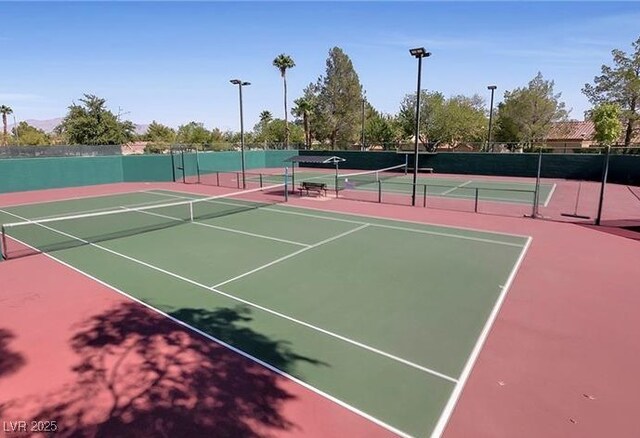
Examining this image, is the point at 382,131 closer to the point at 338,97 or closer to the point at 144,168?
the point at 338,97

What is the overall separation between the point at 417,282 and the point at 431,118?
50429mm

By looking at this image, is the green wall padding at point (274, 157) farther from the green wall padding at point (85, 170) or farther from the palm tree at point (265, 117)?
the palm tree at point (265, 117)

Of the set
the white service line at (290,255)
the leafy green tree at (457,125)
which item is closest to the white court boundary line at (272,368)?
the white service line at (290,255)

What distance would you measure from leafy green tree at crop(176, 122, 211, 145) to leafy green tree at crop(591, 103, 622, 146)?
62.5 metres

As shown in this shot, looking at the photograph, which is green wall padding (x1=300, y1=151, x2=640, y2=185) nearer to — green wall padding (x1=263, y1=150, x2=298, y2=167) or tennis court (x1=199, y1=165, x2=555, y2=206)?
tennis court (x1=199, y1=165, x2=555, y2=206)

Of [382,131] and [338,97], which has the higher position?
[338,97]

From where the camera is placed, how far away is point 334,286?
9.52m

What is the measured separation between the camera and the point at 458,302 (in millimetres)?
8625

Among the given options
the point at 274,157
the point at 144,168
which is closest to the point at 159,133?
the point at 274,157

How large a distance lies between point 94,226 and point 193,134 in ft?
233

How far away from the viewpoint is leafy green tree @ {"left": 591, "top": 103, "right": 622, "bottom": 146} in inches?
1586

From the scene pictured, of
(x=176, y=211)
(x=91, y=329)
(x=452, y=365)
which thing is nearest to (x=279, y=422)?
(x=452, y=365)

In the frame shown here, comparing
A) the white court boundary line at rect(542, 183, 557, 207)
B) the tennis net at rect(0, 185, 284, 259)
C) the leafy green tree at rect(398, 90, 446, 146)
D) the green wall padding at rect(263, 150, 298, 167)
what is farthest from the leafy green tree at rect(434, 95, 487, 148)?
the tennis net at rect(0, 185, 284, 259)

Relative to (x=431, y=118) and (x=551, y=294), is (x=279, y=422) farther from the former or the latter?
(x=431, y=118)
